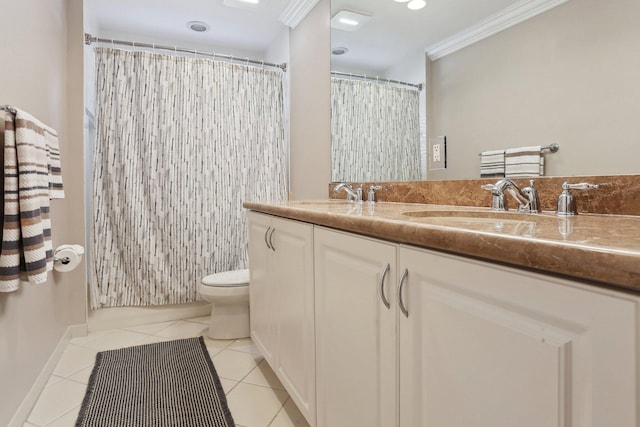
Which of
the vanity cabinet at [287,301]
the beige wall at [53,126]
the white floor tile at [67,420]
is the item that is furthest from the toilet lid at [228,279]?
the white floor tile at [67,420]

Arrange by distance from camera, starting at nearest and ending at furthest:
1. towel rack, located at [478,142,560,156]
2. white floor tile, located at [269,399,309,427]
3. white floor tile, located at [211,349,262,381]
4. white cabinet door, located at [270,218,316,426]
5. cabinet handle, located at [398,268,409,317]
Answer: cabinet handle, located at [398,268,409,317] < towel rack, located at [478,142,560,156] < white cabinet door, located at [270,218,316,426] < white floor tile, located at [269,399,309,427] < white floor tile, located at [211,349,262,381]

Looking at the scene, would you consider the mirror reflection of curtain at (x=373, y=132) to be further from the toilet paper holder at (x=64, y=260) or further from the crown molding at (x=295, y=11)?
the toilet paper holder at (x=64, y=260)

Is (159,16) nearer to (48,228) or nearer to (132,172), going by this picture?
(132,172)

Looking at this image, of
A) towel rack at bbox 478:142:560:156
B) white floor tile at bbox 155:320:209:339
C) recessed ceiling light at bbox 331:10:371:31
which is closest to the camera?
towel rack at bbox 478:142:560:156

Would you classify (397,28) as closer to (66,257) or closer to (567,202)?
(567,202)

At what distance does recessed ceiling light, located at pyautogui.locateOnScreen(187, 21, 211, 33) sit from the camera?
290 centimetres

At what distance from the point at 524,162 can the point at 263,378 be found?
1.56 metres

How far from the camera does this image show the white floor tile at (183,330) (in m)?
2.49

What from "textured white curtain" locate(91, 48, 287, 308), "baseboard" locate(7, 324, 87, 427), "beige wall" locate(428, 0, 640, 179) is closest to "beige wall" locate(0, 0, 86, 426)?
"baseboard" locate(7, 324, 87, 427)

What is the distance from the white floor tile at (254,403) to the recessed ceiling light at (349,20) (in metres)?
2.00

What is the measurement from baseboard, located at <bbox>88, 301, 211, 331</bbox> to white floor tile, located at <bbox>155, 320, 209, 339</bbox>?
0.10 m

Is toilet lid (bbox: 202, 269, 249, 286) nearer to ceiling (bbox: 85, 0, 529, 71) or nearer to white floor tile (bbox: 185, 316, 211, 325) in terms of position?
white floor tile (bbox: 185, 316, 211, 325)

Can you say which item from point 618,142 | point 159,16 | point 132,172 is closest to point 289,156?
point 132,172

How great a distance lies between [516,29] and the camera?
4.33ft
